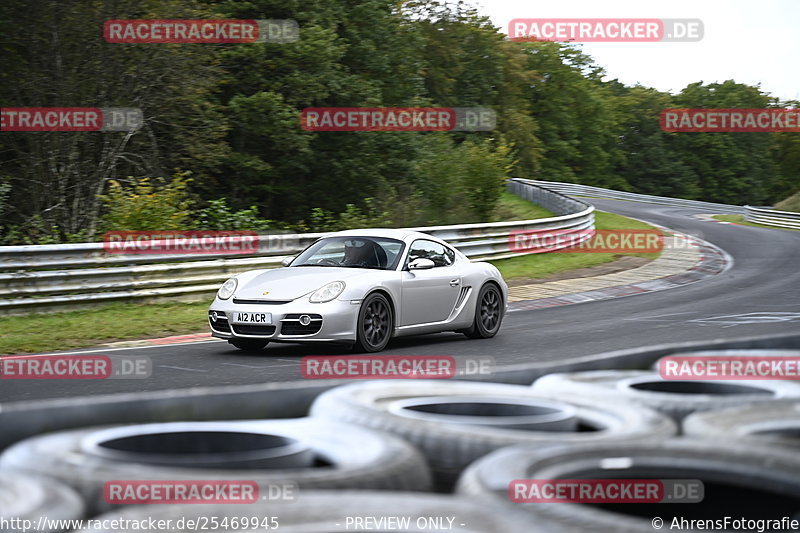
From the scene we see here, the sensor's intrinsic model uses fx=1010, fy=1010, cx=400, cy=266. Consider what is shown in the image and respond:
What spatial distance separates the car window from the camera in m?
11.8

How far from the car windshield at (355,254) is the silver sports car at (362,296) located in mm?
11

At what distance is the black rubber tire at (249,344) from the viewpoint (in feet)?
36.3

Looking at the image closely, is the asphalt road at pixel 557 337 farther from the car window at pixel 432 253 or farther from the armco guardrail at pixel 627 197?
the armco guardrail at pixel 627 197

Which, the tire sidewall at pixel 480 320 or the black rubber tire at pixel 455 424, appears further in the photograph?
the tire sidewall at pixel 480 320

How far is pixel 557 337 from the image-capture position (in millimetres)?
12648

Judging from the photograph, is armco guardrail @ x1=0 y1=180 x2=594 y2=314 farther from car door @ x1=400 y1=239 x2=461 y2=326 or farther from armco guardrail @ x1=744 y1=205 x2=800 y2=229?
armco guardrail @ x1=744 y1=205 x2=800 y2=229

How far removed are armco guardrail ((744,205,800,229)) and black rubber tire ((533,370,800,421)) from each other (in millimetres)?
45505

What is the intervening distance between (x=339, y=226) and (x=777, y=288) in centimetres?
981

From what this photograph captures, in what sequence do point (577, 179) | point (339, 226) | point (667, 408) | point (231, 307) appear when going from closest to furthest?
point (667, 408) < point (231, 307) < point (339, 226) < point (577, 179)

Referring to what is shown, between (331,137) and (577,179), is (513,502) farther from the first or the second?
(577,179)

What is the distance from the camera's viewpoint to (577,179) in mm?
99500

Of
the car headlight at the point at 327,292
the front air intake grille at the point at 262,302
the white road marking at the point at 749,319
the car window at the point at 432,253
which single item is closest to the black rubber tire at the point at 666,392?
the car headlight at the point at 327,292

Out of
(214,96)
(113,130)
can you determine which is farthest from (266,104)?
(113,130)

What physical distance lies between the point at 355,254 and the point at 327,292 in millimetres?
1103
